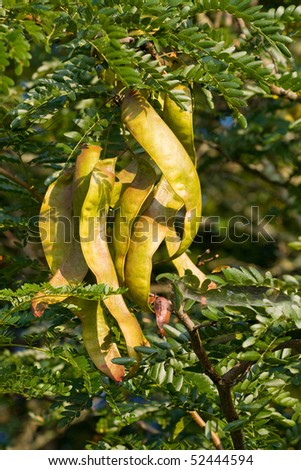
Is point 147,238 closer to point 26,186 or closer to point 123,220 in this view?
point 123,220

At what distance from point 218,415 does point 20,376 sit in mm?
389

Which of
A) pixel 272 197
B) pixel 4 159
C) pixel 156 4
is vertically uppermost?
Result: pixel 156 4

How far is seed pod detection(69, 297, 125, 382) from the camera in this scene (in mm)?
1350

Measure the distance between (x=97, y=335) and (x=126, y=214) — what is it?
0.21 m

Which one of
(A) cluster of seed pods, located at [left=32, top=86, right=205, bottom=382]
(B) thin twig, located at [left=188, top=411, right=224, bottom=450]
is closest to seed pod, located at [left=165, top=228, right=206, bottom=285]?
(A) cluster of seed pods, located at [left=32, top=86, right=205, bottom=382]

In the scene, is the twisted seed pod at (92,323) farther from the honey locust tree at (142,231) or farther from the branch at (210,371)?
the branch at (210,371)

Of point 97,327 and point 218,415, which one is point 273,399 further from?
point 97,327

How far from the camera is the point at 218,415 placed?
1.52 meters

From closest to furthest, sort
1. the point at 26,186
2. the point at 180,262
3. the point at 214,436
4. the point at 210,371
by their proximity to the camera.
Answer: the point at 210,371, the point at 180,262, the point at 214,436, the point at 26,186

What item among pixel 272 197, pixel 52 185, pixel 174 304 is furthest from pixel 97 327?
pixel 272 197

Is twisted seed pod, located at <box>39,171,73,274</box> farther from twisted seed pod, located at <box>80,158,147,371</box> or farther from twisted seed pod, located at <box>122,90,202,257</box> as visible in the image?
twisted seed pod, located at <box>122,90,202,257</box>

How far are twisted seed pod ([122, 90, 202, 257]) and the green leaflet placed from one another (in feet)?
0.19

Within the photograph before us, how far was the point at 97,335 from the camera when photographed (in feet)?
4.44

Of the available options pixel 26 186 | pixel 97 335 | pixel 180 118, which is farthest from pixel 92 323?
pixel 26 186
